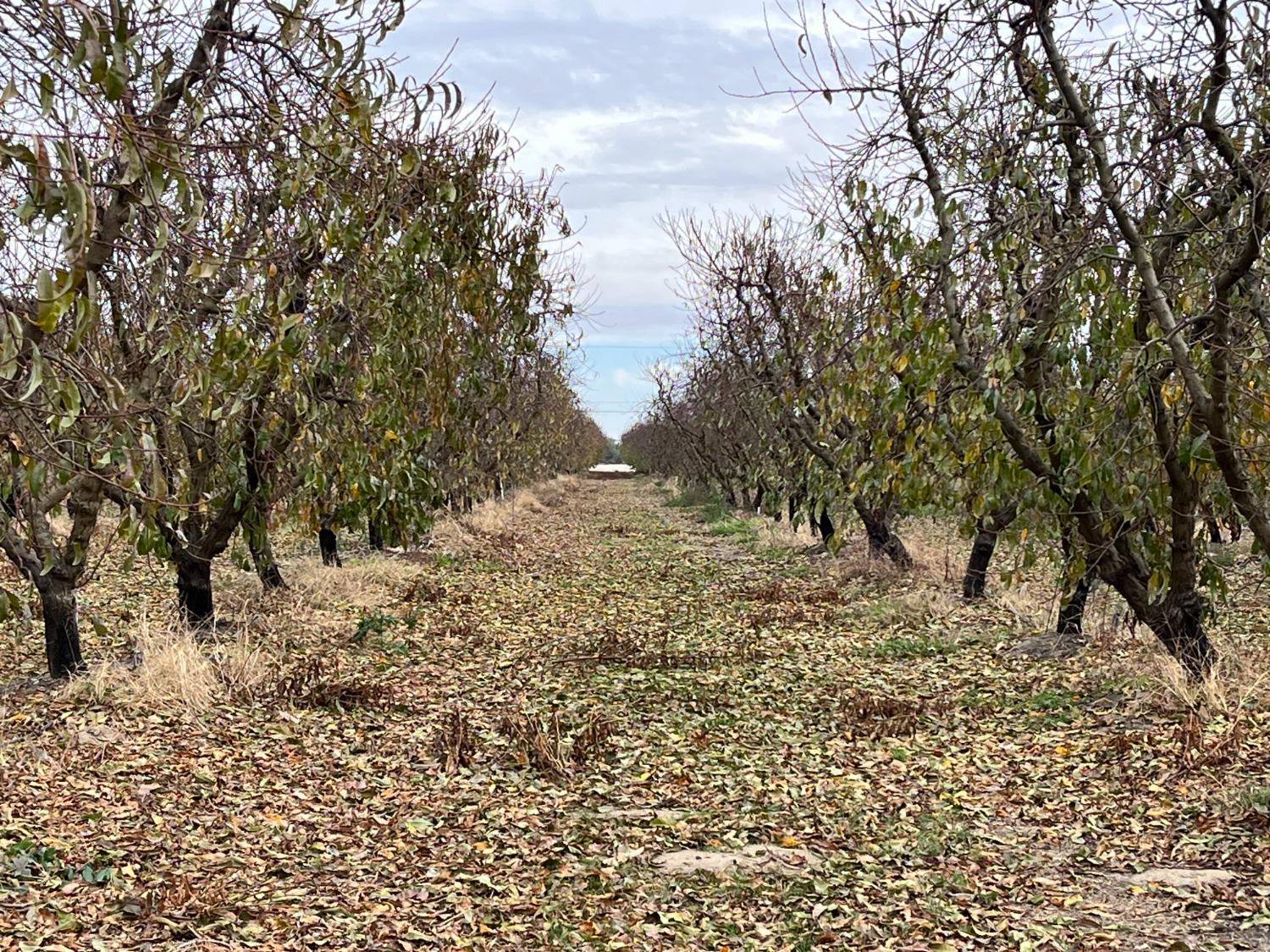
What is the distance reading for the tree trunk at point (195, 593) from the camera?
24.8 feet

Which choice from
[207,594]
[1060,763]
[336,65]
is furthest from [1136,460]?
[207,594]

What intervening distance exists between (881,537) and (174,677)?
8593mm

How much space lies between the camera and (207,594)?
7.71 meters

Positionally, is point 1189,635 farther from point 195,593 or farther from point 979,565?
point 195,593

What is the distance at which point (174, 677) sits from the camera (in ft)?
19.3

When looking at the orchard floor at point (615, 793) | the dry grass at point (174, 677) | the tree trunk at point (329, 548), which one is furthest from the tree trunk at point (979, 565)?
the tree trunk at point (329, 548)

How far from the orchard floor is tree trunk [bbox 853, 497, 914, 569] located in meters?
3.54

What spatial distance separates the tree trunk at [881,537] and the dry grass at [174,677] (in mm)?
7610

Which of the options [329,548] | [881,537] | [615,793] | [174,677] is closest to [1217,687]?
[615,793]

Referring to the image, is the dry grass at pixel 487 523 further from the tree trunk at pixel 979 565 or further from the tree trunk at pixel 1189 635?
the tree trunk at pixel 1189 635

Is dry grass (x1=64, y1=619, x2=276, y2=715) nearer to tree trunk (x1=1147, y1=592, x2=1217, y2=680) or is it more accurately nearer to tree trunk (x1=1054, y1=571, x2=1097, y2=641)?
tree trunk (x1=1147, y1=592, x2=1217, y2=680)

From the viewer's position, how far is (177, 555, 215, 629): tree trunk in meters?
7.56

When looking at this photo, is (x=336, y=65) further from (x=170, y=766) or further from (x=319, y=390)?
(x=319, y=390)

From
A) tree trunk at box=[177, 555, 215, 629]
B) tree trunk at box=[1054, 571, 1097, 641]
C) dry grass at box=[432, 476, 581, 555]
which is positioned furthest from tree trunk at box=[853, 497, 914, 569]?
tree trunk at box=[177, 555, 215, 629]
